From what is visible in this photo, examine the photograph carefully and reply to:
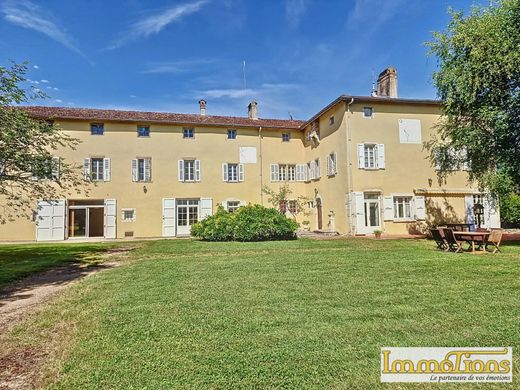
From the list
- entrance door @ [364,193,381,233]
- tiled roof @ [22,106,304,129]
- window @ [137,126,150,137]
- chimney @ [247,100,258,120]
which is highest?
chimney @ [247,100,258,120]

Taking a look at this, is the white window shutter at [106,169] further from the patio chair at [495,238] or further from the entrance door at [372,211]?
the patio chair at [495,238]

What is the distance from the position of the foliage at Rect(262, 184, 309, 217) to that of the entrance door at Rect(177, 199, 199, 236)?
14.3 ft

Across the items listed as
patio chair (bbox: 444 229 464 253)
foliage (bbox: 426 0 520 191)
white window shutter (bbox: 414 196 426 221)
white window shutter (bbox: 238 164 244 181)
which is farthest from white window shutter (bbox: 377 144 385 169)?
patio chair (bbox: 444 229 464 253)

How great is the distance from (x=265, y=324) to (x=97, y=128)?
19076 mm

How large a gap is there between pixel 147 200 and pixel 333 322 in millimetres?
17785

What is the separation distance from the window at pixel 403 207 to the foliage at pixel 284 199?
5.73 metres

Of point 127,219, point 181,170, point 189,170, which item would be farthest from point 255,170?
point 127,219

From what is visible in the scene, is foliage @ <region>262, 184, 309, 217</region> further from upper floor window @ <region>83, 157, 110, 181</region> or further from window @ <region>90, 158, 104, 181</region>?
window @ <region>90, 158, 104, 181</region>

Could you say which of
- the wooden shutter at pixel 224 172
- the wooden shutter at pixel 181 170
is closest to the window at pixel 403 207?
the wooden shutter at pixel 224 172

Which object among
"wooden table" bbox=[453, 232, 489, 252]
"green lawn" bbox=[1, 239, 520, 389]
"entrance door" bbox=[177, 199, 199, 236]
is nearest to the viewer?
"green lawn" bbox=[1, 239, 520, 389]

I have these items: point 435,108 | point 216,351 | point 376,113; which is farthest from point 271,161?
point 216,351

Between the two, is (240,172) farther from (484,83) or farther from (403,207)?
(484,83)

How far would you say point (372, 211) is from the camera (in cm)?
1780

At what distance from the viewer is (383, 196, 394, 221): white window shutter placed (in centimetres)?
1770
